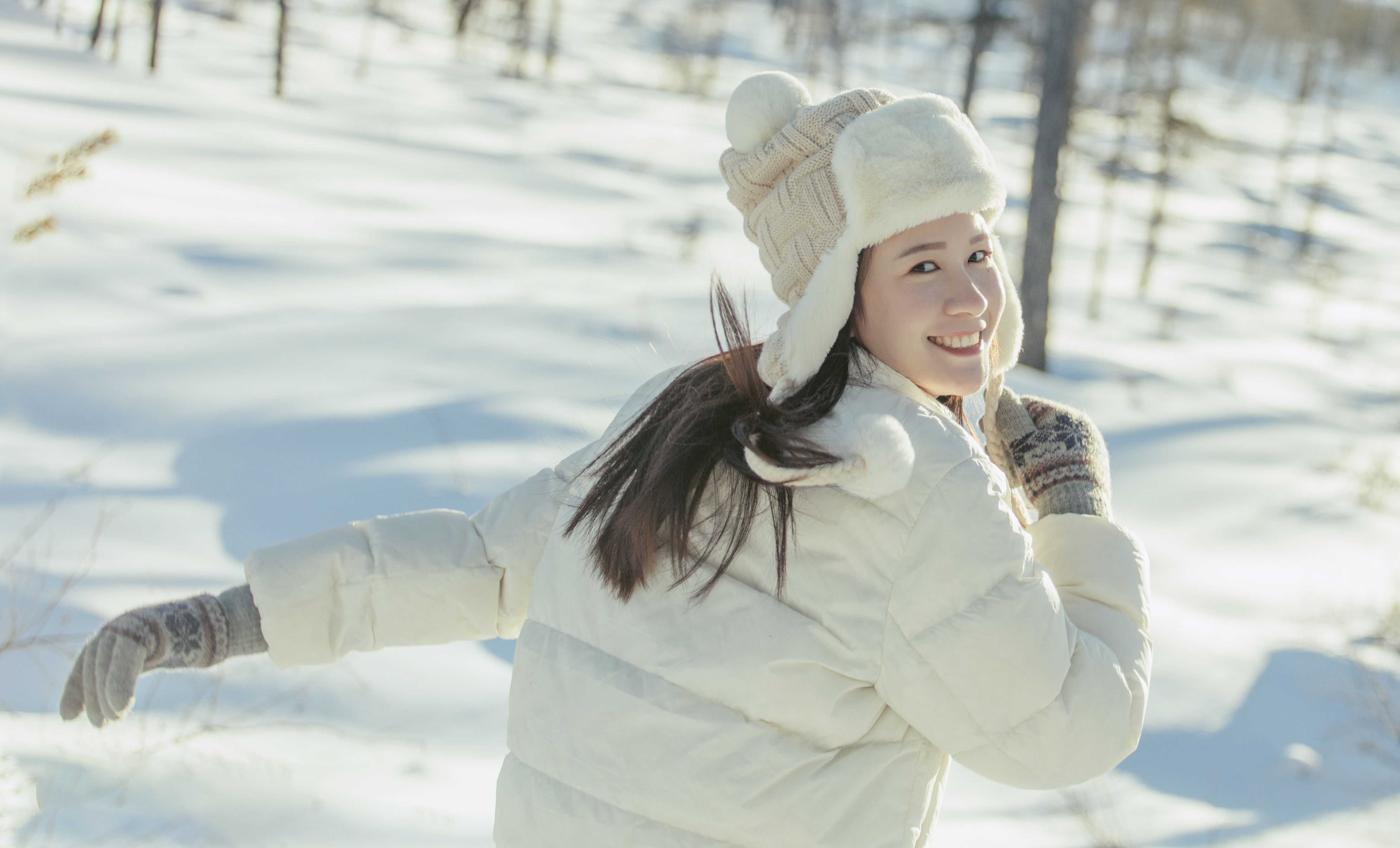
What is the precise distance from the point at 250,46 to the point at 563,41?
11067 mm

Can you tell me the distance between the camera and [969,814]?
123 inches

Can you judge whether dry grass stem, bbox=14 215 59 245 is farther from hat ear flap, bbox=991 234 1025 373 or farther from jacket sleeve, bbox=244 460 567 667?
hat ear flap, bbox=991 234 1025 373

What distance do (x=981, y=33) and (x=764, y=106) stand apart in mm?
11593

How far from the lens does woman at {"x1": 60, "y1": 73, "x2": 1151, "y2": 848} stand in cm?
125

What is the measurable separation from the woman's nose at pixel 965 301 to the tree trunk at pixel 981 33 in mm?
10108

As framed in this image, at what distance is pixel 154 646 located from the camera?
4.90 ft

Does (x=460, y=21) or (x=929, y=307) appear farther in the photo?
(x=460, y=21)

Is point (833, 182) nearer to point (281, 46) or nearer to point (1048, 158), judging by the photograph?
point (1048, 158)

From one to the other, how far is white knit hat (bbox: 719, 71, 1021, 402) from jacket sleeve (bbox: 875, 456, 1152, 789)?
287 mm

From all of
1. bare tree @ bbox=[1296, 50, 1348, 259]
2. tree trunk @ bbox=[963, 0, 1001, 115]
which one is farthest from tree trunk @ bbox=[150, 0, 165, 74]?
bare tree @ bbox=[1296, 50, 1348, 259]

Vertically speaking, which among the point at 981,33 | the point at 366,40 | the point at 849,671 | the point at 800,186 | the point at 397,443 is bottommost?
the point at 397,443

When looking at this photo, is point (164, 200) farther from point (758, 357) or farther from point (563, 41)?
point (563, 41)

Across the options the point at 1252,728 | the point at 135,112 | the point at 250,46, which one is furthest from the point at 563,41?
the point at 1252,728

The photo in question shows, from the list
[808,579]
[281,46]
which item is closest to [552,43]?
[281,46]
